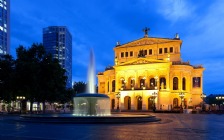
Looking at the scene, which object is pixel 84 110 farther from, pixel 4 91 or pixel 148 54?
pixel 148 54

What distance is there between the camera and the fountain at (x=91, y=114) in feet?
Result: 73.8

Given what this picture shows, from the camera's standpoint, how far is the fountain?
885 inches

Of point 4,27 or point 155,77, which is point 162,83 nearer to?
point 155,77

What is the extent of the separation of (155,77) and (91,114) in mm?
49233

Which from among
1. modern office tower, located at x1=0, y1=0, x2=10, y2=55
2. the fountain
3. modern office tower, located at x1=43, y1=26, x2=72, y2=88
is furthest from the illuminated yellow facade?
modern office tower, located at x1=43, y1=26, x2=72, y2=88

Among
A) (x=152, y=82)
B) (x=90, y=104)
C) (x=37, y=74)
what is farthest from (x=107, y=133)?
(x=152, y=82)

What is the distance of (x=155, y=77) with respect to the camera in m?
74.6

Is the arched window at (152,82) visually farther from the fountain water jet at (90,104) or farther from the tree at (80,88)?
the fountain water jet at (90,104)

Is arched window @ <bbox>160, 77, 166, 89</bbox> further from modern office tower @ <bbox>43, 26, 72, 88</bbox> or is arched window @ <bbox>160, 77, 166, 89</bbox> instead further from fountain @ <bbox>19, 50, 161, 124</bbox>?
modern office tower @ <bbox>43, 26, 72, 88</bbox>

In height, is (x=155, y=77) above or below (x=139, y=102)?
above

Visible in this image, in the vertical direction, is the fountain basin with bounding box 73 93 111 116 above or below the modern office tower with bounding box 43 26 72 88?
below

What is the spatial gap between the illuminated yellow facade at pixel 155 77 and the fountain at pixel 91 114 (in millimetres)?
41684


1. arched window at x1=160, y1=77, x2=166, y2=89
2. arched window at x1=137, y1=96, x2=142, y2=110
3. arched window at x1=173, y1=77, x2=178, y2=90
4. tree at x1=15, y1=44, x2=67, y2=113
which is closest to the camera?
tree at x1=15, y1=44, x2=67, y2=113

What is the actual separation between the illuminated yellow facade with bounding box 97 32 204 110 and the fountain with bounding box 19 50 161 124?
41.7 meters
